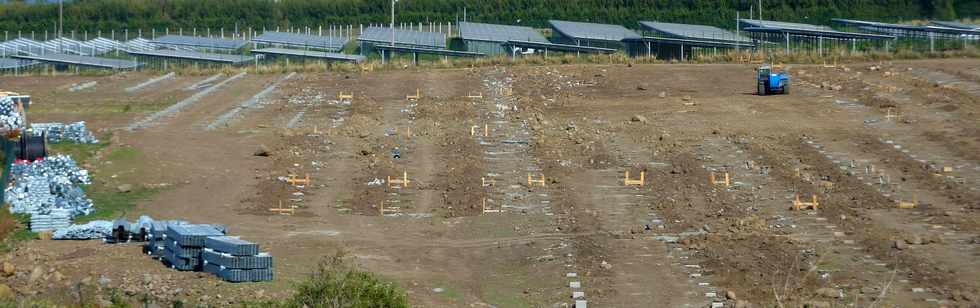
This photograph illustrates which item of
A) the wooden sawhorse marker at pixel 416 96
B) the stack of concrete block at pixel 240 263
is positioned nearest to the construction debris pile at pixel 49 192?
the stack of concrete block at pixel 240 263

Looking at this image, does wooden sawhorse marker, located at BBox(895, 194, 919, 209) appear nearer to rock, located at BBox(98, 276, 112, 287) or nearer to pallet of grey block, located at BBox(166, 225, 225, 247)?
pallet of grey block, located at BBox(166, 225, 225, 247)

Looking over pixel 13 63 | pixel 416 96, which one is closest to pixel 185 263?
pixel 416 96

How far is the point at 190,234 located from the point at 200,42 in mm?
49660

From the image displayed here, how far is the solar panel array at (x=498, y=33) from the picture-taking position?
61938 mm

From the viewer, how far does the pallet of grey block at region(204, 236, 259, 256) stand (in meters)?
21.3

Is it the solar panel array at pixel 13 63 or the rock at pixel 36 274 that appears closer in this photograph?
the rock at pixel 36 274

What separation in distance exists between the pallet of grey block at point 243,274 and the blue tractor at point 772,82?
25.3 metres

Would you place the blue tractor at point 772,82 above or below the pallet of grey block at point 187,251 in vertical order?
above

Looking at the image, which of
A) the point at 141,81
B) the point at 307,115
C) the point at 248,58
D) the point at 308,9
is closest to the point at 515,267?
the point at 307,115

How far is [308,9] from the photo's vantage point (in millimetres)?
84188

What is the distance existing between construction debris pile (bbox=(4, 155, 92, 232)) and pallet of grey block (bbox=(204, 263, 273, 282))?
5.56m

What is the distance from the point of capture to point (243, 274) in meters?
21.3

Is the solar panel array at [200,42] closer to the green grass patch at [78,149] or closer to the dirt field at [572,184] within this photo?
the dirt field at [572,184]

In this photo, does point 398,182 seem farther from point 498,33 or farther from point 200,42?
point 200,42
